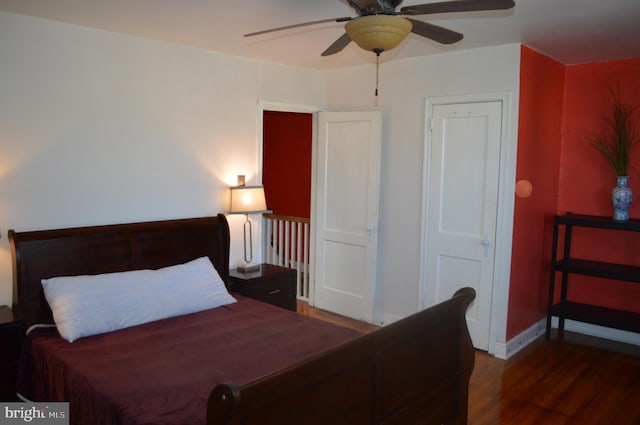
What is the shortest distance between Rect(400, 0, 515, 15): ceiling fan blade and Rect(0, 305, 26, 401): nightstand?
2.70 m

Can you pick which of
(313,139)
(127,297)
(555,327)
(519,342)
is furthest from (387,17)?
(555,327)

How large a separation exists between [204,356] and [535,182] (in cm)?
313

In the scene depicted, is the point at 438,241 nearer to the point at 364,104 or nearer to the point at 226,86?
the point at 364,104

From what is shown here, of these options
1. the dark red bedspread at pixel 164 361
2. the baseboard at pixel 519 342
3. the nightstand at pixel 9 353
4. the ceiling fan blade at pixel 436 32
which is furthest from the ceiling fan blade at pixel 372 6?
the baseboard at pixel 519 342

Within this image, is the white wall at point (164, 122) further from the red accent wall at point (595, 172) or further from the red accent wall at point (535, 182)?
the red accent wall at point (595, 172)

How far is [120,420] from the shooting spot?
6.73ft

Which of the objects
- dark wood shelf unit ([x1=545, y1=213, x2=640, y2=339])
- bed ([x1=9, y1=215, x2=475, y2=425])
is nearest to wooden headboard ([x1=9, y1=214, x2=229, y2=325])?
bed ([x1=9, y1=215, x2=475, y2=425])

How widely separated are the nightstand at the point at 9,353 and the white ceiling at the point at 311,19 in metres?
1.89

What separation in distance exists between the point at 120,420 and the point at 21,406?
1020 millimetres

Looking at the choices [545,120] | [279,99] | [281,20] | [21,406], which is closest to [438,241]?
[545,120]

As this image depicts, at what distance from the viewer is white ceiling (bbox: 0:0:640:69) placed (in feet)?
9.51

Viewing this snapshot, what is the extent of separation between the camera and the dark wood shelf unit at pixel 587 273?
4.08 m

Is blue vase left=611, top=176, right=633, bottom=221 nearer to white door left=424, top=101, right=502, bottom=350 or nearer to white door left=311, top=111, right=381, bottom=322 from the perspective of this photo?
white door left=424, top=101, right=502, bottom=350

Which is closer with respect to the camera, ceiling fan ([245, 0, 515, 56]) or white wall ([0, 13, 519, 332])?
ceiling fan ([245, 0, 515, 56])
